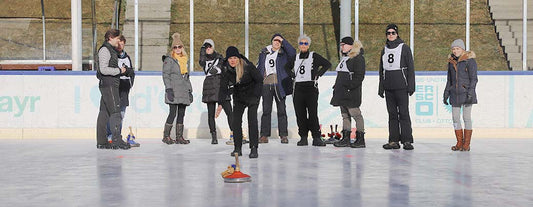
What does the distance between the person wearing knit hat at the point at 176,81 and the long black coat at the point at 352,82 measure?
2.19m

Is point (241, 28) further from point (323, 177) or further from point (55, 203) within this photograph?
point (55, 203)

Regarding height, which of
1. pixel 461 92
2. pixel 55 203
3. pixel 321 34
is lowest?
pixel 55 203

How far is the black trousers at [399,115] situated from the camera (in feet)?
34.5

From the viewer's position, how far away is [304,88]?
36.6 ft

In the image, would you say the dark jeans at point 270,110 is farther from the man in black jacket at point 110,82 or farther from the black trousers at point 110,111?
the black trousers at point 110,111

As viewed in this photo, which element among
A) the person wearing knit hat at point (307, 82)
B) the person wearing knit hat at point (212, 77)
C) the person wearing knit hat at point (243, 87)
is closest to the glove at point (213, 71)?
the person wearing knit hat at point (212, 77)

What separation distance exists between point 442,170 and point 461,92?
2601mm

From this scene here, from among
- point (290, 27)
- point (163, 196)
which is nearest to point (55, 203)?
point (163, 196)

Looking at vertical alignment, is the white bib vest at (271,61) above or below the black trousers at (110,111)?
above

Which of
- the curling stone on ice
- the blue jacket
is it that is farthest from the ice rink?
the blue jacket

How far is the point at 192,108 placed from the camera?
1343 cm

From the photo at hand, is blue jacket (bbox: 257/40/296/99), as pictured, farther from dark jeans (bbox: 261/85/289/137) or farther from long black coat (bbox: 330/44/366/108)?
long black coat (bbox: 330/44/366/108)

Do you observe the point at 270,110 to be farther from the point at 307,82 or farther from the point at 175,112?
the point at 175,112

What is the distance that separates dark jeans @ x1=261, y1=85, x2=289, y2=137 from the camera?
38.2ft
